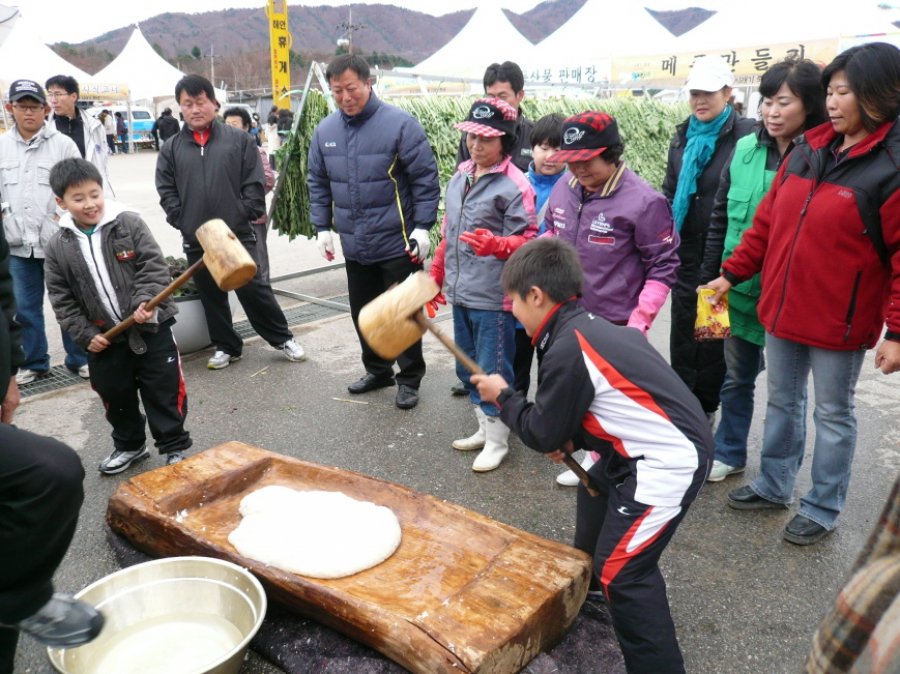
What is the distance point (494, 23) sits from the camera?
71.6ft

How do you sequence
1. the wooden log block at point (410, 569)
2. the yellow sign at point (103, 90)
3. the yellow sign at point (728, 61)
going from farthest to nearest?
1. the yellow sign at point (103, 90)
2. the yellow sign at point (728, 61)
3. the wooden log block at point (410, 569)

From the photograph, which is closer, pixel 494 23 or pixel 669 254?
pixel 669 254

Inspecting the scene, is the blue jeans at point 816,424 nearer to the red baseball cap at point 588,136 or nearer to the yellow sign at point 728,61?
the red baseball cap at point 588,136

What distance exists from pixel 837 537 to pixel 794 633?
0.77m

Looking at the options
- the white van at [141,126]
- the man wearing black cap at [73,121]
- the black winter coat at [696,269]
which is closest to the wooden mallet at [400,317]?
the black winter coat at [696,269]

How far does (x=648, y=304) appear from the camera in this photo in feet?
10.3

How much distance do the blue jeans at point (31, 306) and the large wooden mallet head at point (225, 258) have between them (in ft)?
7.63

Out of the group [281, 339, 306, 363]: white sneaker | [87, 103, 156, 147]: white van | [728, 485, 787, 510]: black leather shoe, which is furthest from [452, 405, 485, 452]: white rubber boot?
[87, 103, 156, 147]: white van

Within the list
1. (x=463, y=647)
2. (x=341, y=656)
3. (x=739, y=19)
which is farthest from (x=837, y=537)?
(x=739, y=19)

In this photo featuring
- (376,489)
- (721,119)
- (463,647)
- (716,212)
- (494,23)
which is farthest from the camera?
(494,23)

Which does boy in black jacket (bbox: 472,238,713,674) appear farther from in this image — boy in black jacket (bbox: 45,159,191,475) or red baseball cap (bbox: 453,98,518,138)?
boy in black jacket (bbox: 45,159,191,475)

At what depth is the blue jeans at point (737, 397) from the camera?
3.45 metres

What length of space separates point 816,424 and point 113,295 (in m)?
3.37

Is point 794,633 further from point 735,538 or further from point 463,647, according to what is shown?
point 463,647
